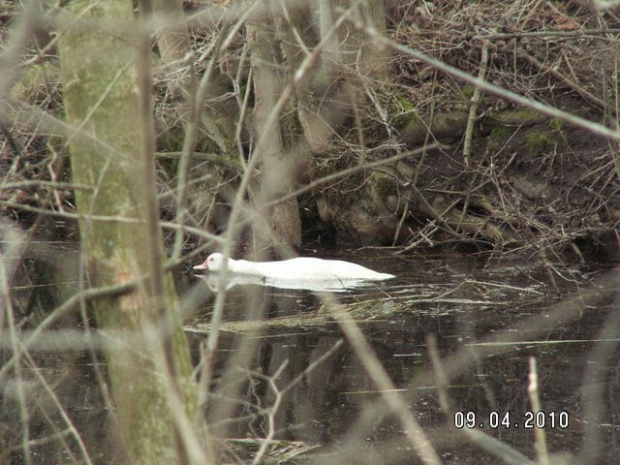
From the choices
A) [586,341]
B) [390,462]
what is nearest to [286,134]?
[586,341]

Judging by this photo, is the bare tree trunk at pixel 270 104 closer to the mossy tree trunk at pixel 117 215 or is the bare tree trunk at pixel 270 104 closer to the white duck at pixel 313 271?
the white duck at pixel 313 271

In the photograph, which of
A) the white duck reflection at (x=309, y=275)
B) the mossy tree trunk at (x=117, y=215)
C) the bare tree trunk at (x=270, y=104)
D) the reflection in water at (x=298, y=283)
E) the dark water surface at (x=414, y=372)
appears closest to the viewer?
the mossy tree trunk at (x=117, y=215)

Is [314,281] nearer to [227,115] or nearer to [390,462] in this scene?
[227,115]

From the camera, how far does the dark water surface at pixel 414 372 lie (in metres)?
4.54

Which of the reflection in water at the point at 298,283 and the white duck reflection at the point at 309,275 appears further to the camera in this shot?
the white duck reflection at the point at 309,275

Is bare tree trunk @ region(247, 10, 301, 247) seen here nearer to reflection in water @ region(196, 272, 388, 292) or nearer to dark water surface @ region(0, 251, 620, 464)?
reflection in water @ region(196, 272, 388, 292)

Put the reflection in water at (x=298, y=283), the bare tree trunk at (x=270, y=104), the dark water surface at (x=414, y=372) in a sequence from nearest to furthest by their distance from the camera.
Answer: the dark water surface at (x=414, y=372) < the reflection in water at (x=298, y=283) < the bare tree trunk at (x=270, y=104)

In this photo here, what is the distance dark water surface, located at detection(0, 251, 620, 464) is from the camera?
14.9ft

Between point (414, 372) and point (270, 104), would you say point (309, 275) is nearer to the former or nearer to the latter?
point (270, 104)

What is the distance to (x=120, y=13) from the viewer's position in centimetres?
280

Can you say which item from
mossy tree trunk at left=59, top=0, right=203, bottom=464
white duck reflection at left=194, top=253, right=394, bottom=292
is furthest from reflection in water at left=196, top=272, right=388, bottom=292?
mossy tree trunk at left=59, top=0, right=203, bottom=464

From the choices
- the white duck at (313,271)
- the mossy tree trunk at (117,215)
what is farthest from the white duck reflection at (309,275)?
the mossy tree trunk at (117,215)

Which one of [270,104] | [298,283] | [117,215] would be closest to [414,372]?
[117,215]

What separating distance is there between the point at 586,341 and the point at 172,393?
528 centimetres
